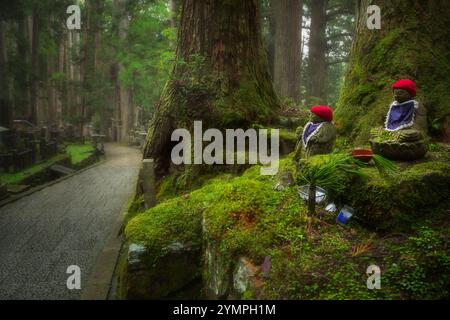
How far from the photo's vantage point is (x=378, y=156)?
4.21 m

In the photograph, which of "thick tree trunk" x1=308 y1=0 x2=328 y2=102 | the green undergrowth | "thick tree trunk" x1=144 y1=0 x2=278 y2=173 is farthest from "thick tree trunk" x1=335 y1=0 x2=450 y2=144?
"thick tree trunk" x1=308 y1=0 x2=328 y2=102

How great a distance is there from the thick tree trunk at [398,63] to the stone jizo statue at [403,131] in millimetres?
1286

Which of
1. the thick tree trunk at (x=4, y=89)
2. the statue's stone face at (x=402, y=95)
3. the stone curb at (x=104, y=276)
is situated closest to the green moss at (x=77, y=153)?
the thick tree trunk at (x=4, y=89)

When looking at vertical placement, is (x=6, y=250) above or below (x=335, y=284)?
below

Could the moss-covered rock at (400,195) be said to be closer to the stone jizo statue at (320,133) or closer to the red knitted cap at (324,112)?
the stone jizo statue at (320,133)

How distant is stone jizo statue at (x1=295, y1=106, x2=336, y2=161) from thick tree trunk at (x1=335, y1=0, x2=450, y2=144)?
139cm

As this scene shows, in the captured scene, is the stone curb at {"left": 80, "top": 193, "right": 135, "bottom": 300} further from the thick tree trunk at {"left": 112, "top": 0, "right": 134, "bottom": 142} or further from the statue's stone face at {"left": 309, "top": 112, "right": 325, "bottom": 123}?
the thick tree trunk at {"left": 112, "top": 0, "right": 134, "bottom": 142}

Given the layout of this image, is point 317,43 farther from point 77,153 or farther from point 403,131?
point 403,131

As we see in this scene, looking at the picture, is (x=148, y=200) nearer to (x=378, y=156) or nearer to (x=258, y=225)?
(x=258, y=225)

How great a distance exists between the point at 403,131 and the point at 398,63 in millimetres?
2533

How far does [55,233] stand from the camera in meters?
8.31

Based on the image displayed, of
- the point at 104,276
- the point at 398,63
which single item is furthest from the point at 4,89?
the point at 398,63

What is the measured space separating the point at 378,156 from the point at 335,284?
5.68ft
